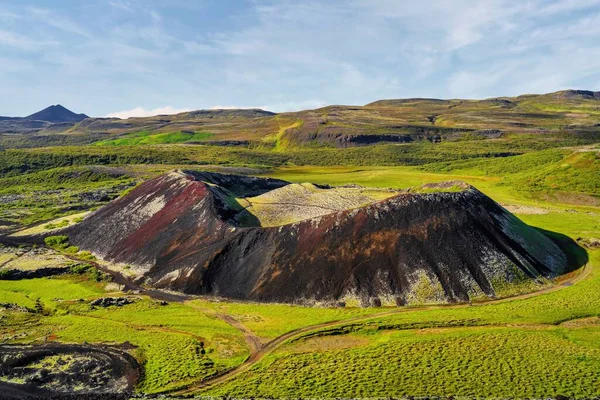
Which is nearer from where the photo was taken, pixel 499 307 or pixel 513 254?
pixel 499 307

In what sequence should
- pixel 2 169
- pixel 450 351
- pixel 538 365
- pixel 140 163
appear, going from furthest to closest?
pixel 140 163 → pixel 2 169 → pixel 450 351 → pixel 538 365

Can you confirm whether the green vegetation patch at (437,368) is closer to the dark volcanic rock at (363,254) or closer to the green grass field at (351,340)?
the green grass field at (351,340)

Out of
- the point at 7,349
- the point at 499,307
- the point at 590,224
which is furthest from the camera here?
the point at 590,224

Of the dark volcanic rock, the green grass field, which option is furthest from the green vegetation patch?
the dark volcanic rock

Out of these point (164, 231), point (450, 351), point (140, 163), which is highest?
point (140, 163)

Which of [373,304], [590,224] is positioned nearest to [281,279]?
[373,304]

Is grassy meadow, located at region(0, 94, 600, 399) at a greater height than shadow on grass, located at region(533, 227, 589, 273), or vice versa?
shadow on grass, located at region(533, 227, 589, 273)

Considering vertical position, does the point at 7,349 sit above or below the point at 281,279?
below

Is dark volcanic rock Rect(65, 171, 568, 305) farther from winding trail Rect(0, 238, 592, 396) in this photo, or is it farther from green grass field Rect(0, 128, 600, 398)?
green grass field Rect(0, 128, 600, 398)

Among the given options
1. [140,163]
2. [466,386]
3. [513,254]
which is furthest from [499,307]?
[140,163]

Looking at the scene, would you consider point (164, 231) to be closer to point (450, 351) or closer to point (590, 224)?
point (450, 351)
